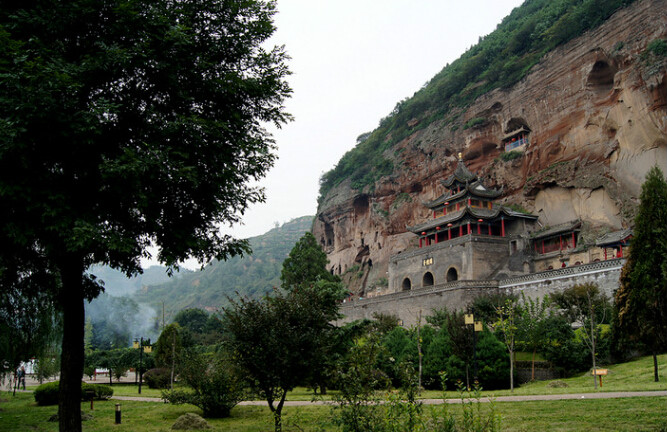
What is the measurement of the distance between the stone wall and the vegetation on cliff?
2200 cm

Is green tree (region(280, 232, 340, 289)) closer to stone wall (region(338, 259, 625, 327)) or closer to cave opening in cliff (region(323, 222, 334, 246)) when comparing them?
stone wall (region(338, 259, 625, 327))

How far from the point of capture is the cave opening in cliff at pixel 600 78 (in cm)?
4005

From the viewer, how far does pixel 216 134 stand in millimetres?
10695

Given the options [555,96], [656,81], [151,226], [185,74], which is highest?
[555,96]

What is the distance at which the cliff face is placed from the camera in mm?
36344

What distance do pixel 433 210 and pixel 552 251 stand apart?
514 inches

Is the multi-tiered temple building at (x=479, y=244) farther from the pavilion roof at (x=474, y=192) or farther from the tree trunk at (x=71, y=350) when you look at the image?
the tree trunk at (x=71, y=350)

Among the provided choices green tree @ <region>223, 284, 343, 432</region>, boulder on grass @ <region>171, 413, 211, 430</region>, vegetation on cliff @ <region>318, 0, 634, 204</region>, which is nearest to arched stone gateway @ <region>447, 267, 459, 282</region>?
vegetation on cliff @ <region>318, 0, 634, 204</region>

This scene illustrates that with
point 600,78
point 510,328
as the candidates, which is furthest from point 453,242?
point 510,328

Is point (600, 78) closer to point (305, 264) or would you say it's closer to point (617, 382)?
point (305, 264)

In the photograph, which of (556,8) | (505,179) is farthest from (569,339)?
(556,8)

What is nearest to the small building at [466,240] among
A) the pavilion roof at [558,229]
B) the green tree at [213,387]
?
the pavilion roof at [558,229]

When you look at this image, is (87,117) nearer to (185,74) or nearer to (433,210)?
(185,74)

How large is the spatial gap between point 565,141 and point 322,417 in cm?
3750
